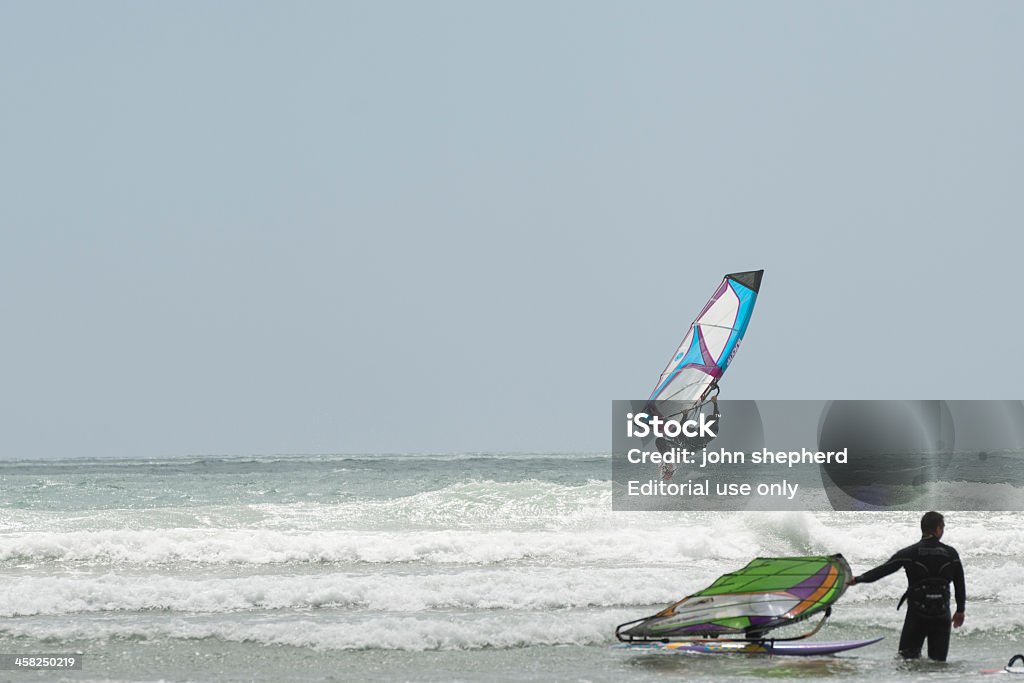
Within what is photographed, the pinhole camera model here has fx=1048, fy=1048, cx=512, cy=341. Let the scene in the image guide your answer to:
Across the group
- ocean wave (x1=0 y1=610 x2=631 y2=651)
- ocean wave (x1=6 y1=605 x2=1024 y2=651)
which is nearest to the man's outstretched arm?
ocean wave (x1=6 y1=605 x2=1024 y2=651)

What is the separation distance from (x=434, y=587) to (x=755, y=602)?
376 centimetres

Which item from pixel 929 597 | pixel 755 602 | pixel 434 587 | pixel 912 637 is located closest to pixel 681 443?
pixel 434 587

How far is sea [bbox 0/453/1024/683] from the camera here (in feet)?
23.6

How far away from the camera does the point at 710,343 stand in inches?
458

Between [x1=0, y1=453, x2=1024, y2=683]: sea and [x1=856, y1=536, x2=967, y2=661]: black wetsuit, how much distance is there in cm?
19

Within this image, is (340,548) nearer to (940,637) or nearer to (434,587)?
(434,587)

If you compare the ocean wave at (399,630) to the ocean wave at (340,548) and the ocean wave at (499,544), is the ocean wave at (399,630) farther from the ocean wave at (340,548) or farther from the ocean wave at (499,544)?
the ocean wave at (340,548)

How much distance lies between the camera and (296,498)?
21625mm

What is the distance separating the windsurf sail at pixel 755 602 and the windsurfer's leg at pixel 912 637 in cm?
49

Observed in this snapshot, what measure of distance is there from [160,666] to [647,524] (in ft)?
35.5

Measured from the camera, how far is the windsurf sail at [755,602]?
23.9 ft

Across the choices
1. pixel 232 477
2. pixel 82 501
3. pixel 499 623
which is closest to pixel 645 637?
pixel 499 623

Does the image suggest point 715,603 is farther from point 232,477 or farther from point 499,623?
point 232,477

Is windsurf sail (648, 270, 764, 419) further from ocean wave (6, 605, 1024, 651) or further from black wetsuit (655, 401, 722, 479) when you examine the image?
ocean wave (6, 605, 1024, 651)
